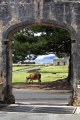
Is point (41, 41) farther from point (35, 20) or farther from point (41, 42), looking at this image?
point (35, 20)

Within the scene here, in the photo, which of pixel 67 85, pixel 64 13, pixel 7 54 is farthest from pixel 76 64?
pixel 67 85

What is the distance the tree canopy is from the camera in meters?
23.5

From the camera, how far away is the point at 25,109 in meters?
11.8

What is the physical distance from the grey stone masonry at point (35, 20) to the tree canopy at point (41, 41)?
10.1 metres

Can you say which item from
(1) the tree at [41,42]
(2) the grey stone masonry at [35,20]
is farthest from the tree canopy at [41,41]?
(2) the grey stone masonry at [35,20]

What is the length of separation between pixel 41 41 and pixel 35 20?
11.0m

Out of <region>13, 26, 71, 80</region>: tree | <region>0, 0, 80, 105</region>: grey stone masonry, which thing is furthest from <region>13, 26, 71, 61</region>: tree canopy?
<region>0, 0, 80, 105</region>: grey stone masonry

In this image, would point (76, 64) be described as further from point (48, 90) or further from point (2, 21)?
point (48, 90)

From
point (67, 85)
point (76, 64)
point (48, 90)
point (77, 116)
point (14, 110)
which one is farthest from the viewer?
point (67, 85)

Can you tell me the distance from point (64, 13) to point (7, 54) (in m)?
3.03

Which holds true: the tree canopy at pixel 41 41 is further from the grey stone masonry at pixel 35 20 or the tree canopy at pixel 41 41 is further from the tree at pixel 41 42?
the grey stone masonry at pixel 35 20

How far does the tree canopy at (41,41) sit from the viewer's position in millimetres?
23516

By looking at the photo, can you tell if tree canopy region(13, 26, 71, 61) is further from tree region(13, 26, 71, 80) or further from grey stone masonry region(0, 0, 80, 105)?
grey stone masonry region(0, 0, 80, 105)

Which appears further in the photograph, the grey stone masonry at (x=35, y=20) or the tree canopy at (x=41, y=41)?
the tree canopy at (x=41, y=41)
